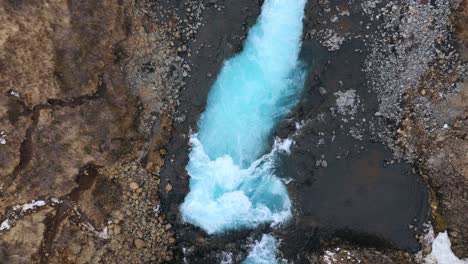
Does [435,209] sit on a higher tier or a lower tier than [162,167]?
lower

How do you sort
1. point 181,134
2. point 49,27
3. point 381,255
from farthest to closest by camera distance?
1. point 181,134
2. point 381,255
3. point 49,27

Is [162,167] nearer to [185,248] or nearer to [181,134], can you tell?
[181,134]

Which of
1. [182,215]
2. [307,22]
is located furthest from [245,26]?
[182,215]

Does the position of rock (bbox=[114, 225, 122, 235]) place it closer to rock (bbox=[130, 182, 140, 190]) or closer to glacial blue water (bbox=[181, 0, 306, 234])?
rock (bbox=[130, 182, 140, 190])

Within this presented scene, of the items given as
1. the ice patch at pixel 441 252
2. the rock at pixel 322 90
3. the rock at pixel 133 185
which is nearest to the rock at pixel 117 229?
the rock at pixel 133 185

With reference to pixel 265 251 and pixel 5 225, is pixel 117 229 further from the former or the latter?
pixel 265 251

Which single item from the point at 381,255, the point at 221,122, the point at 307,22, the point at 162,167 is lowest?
the point at 381,255

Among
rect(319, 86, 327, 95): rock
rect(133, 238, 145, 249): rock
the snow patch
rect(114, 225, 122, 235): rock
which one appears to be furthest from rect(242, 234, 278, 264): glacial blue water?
the snow patch

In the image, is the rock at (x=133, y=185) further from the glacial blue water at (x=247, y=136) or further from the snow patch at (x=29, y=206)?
the snow patch at (x=29, y=206)
